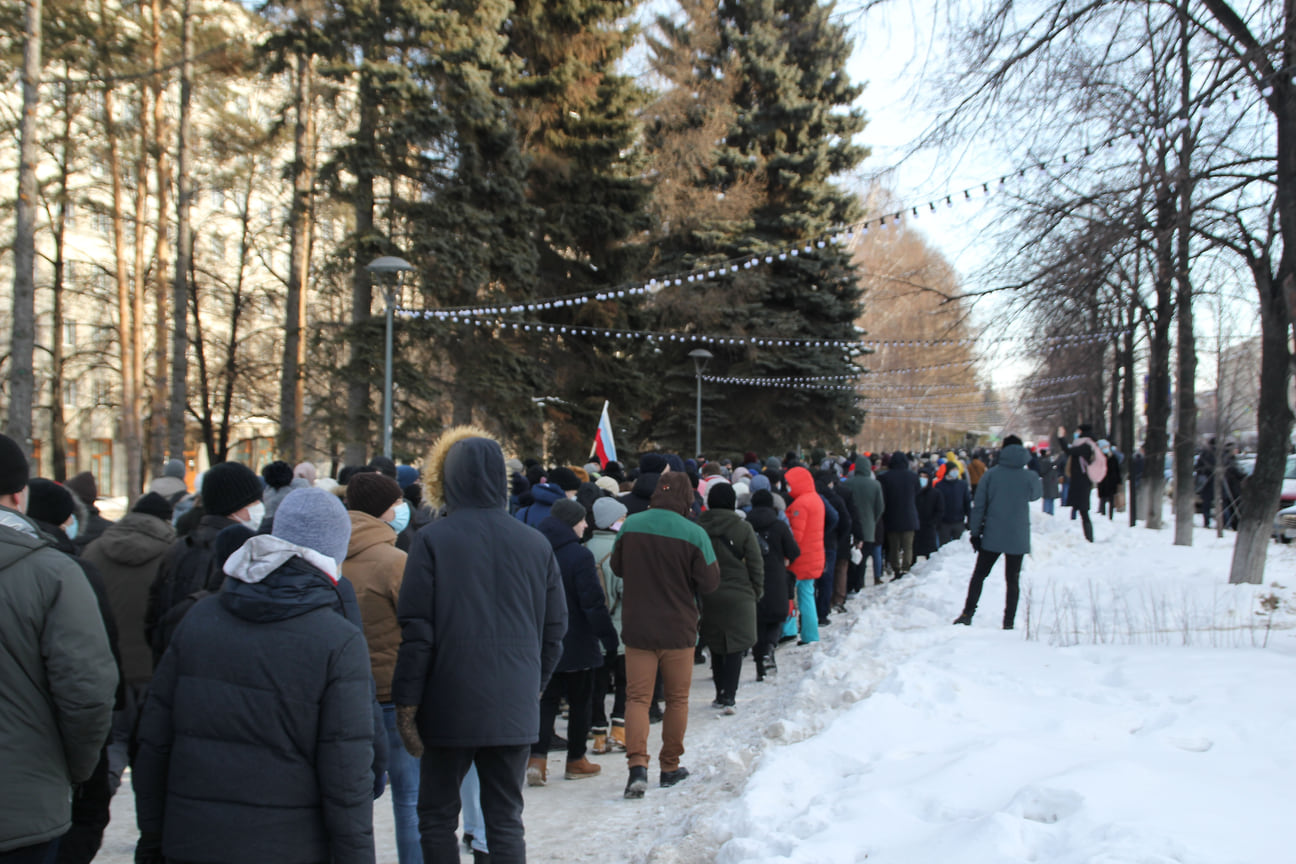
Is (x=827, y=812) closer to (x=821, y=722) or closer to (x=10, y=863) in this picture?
(x=821, y=722)

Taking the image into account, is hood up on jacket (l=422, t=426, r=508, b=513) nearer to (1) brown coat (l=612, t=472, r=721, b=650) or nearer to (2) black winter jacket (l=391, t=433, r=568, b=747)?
(2) black winter jacket (l=391, t=433, r=568, b=747)

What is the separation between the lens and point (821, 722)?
6805 mm

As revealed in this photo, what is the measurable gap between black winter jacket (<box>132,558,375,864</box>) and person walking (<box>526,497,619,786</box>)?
324cm

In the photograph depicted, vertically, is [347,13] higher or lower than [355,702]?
higher

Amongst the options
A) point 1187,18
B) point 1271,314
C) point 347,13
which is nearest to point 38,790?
point 1187,18

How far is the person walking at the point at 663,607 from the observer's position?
633 cm

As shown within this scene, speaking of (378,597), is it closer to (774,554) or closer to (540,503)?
(540,503)

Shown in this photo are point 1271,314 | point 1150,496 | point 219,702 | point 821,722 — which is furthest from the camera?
point 1150,496

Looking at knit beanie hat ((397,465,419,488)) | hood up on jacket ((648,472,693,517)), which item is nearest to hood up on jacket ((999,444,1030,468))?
hood up on jacket ((648,472,693,517))

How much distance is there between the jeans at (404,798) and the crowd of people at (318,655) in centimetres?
1

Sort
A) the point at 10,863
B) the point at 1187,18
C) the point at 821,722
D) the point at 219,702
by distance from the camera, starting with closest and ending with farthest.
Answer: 1. the point at 219,702
2. the point at 10,863
3. the point at 821,722
4. the point at 1187,18

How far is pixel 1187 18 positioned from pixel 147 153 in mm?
21125

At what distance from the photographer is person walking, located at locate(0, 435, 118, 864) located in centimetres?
306

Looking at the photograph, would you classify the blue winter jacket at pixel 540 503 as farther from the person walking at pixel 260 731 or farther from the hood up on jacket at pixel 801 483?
the hood up on jacket at pixel 801 483
